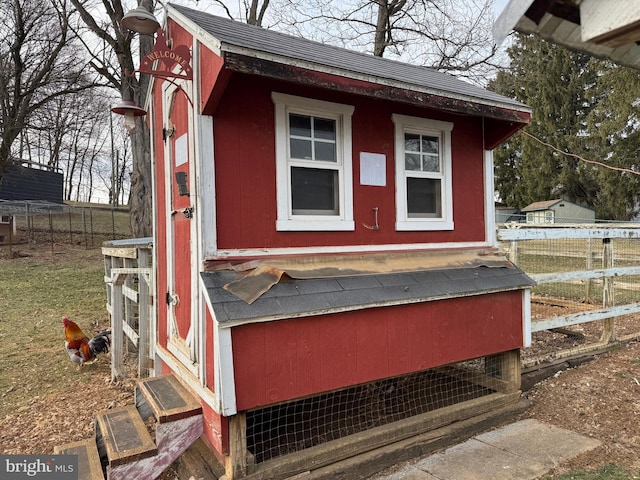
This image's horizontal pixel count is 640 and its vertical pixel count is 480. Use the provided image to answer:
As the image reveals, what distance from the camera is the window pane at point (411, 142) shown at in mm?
4045

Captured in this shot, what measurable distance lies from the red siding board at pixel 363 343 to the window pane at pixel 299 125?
149cm

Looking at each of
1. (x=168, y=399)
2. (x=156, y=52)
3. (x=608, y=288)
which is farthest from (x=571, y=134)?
(x=168, y=399)

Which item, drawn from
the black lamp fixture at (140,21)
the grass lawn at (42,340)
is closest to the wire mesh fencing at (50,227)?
the grass lawn at (42,340)

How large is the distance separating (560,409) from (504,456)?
4.00 feet

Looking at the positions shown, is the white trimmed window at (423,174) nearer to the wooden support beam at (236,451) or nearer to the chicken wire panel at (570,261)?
the wooden support beam at (236,451)

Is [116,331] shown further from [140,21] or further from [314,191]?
[140,21]

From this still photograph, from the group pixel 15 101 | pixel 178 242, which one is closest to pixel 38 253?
pixel 15 101

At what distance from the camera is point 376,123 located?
382 centimetres

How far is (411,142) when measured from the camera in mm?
4086

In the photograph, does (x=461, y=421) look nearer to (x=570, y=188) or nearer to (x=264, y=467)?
(x=264, y=467)

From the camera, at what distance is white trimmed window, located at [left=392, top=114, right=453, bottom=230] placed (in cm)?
396

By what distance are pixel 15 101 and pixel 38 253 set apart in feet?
17.5

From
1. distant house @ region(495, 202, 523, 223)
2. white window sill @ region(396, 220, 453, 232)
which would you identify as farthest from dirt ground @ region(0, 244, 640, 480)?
distant house @ region(495, 202, 523, 223)

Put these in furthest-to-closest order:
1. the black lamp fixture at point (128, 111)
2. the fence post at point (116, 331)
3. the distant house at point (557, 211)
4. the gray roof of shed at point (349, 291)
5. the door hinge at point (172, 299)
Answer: the distant house at point (557, 211)
the fence post at point (116, 331)
the door hinge at point (172, 299)
the black lamp fixture at point (128, 111)
the gray roof of shed at point (349, 291)
